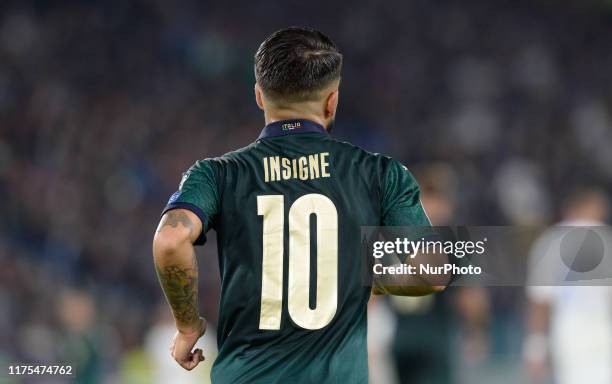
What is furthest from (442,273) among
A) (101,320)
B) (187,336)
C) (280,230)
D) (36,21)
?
(36,21)

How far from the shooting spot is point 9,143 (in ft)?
45.5

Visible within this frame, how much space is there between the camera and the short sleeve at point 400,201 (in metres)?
2.92

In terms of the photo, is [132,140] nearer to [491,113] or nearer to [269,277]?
[491,113]

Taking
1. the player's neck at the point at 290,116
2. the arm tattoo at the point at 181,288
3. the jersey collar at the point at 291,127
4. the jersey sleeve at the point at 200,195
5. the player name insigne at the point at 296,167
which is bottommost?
the arm tattoo at the point at 181,288

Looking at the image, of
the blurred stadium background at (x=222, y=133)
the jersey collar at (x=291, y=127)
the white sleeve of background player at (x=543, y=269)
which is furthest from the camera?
the blurred stadium background at (x=222, y=133)

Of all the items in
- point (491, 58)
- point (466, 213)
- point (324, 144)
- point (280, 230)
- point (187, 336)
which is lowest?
point (187, 336)

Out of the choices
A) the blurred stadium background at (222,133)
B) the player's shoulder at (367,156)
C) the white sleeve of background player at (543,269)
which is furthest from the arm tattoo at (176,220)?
the white sleeve of background player at (543,269)

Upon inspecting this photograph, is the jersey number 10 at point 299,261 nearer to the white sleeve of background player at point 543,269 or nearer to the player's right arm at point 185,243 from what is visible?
the player's right arm at point 185,243

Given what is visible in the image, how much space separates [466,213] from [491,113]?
3.17 metres

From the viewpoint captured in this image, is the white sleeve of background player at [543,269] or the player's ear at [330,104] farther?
the white sleeve of background player at [543,269]

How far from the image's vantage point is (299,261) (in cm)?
288

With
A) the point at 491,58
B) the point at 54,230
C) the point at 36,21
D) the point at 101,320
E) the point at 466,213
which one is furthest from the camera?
the point at 491,58

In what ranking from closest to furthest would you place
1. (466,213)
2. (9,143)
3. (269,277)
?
1. (269,277)
2. (9,143)
3. (466,213)

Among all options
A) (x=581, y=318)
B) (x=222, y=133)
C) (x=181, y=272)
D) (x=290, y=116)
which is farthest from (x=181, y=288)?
(x=222, y=133)
